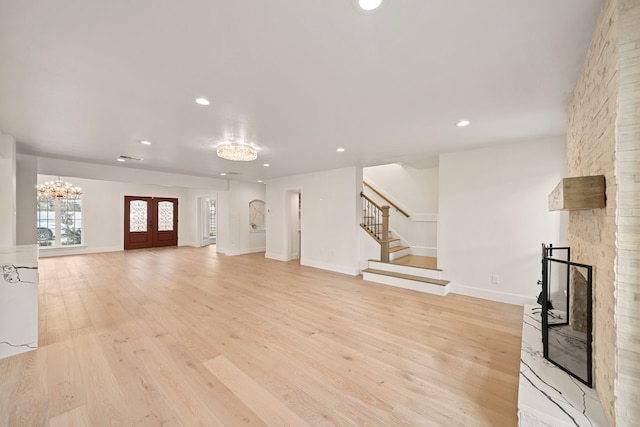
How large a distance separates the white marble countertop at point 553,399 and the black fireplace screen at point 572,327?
0.24 ft

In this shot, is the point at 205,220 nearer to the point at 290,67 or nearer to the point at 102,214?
the point at 102,214

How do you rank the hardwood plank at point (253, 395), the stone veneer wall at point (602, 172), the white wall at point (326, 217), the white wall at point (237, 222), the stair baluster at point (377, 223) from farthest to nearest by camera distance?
the white wall at point (237, 222)
the white wall at point (326, 217)
the stair baluster at point (377, 223)
the hardwood plank at point (253, 395)
the stone veneer wall at point (602, 172)

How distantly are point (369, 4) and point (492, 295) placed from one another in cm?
433

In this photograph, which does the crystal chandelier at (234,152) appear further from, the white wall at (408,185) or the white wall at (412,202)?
the white wall at (408,185)

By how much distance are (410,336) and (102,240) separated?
1049cm

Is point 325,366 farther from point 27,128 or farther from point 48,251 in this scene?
point 48,251

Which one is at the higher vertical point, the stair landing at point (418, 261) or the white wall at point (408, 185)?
the white wall at point (408, 185)

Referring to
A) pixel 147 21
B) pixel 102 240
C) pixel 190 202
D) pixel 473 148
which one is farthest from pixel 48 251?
pixel 473 148

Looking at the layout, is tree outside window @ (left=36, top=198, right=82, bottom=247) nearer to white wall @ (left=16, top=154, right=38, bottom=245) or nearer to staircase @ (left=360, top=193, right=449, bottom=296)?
white wall @ (left=16, top=154, right=38, bottom=245)

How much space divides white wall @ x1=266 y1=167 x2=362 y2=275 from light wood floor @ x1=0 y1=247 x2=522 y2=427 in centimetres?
164

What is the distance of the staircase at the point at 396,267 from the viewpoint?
4.33 m

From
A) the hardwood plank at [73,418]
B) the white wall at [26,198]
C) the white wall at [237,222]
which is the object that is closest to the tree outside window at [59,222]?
the white wall at [26,198]

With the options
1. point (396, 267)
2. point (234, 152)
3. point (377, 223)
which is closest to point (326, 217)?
point (377, 223)

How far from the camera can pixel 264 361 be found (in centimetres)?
227
